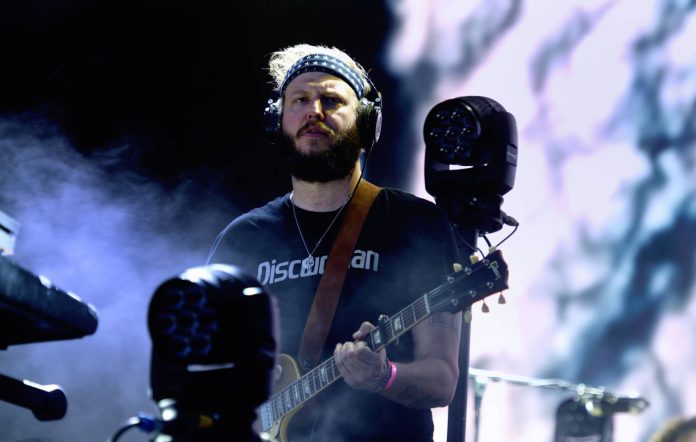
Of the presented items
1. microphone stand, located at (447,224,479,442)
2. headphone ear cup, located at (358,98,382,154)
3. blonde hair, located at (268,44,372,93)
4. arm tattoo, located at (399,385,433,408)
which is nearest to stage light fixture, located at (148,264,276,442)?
arm tattoo, located at (399,385,433,408)

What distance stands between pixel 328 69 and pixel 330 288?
2.79ft

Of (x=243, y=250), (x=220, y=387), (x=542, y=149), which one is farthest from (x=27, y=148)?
(x=220, y=387)

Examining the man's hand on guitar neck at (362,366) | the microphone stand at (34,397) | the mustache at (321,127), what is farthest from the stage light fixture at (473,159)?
the microphone stand at (34,397)

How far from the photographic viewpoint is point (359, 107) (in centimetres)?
311

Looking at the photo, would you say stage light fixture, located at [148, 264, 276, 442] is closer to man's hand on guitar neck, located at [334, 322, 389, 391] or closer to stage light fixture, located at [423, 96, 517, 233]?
man's hand on guitar neck, located at [334, 322, 389, 391]

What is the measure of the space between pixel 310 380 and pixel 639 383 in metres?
3.34

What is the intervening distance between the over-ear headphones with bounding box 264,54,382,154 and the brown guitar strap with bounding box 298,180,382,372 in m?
0.31

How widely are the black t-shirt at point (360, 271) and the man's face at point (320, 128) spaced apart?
0.16 m

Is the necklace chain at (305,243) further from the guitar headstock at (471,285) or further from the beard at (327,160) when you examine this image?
the guitar headstock at (471,285)

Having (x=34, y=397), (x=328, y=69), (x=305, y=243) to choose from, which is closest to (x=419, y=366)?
(x=305, y=243)

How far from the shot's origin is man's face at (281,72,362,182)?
117 inches

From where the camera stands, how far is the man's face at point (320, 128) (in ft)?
9.75

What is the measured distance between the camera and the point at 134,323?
411cm

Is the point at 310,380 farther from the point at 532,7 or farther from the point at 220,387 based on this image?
the point at 532,7
